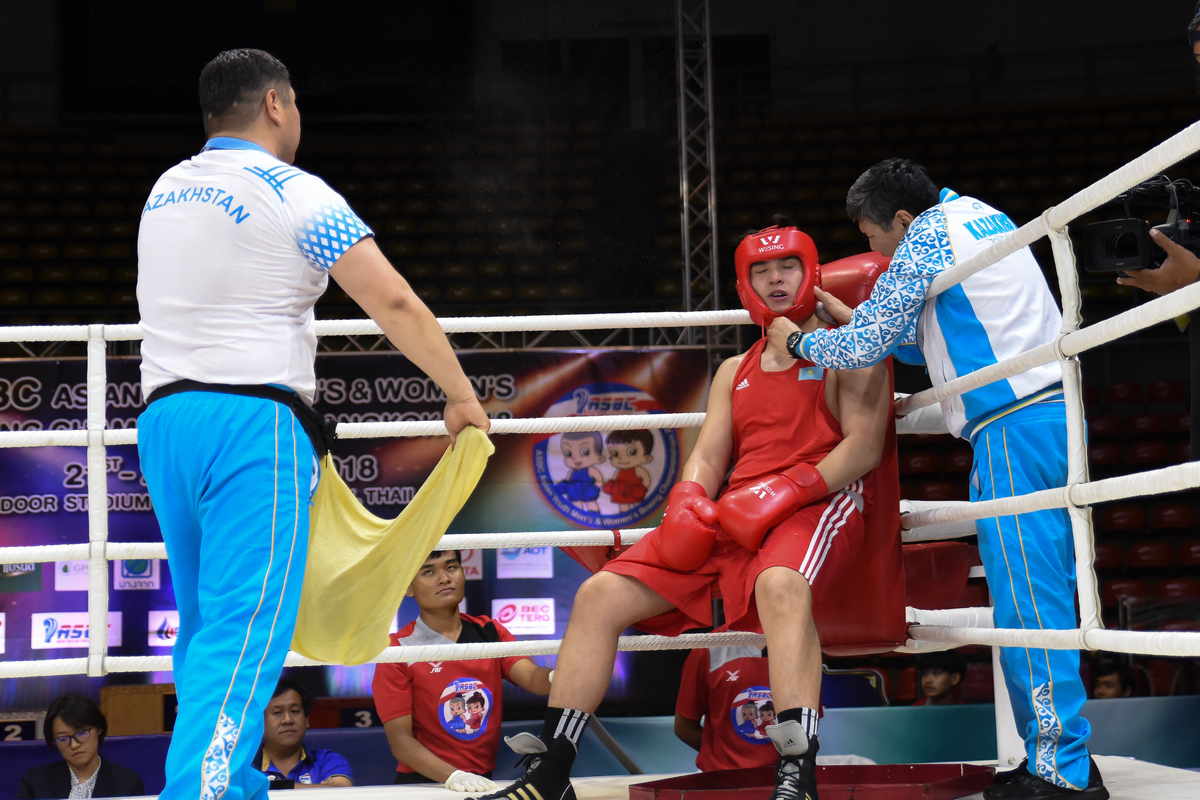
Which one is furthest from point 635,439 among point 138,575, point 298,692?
point 298,692

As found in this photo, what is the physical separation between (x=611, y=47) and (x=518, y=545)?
8.56 m

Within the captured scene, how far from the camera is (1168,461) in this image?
8.49 metres

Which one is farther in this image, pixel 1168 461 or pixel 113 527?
pixel 1168 461

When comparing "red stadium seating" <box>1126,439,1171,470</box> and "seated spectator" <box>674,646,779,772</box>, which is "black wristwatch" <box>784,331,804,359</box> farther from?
"red stadium seating" <box>1126,439,1171,470</box>

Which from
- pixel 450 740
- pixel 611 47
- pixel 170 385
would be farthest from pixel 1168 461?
pixel 170 385

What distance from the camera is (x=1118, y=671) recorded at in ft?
18.2

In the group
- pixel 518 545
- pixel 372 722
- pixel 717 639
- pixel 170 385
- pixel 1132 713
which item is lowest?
pixel 372 722

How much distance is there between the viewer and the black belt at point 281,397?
1608 millimetres

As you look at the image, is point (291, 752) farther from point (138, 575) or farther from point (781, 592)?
point (138, 575)

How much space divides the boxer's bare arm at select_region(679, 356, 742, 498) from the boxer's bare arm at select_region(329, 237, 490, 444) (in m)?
0.72

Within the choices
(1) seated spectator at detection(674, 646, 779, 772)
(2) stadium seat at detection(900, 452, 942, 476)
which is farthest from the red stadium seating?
(1) seated spectator at detection(674, 646, 779, 772)

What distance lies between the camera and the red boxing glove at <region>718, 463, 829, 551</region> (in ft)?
6.66

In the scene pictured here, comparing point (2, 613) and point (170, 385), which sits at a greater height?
point (170, 385)

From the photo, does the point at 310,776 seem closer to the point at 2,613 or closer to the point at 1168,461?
the point at 2,613
